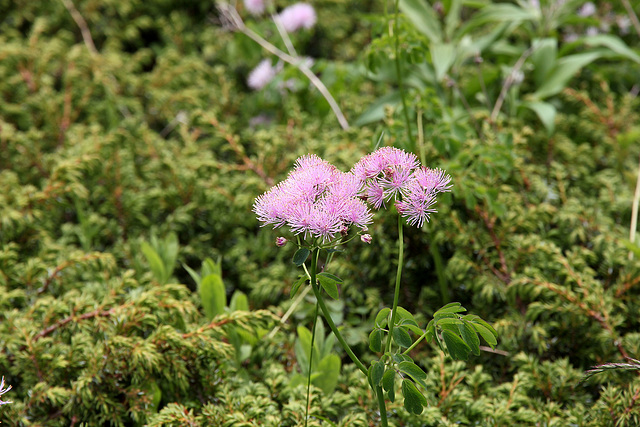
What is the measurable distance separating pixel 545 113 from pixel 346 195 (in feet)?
5.02

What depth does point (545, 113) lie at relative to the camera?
2217mm

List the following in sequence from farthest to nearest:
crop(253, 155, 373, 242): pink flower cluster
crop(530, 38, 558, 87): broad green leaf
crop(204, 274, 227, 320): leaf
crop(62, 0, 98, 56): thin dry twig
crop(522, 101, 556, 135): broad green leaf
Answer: crop(62, 0, 98, 56): thin dry twig < crop(530, 38, 558, 87): broad green leaf < crop(522, 101, 556, 135): broad green leaf < crop(204, 274, 227, 320): leaf < crop(253, 155, 373, 242): pink flower cluster

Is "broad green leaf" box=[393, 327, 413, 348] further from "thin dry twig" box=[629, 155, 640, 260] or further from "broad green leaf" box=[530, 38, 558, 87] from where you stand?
"broad green leaf" box=[530, 38, 558, 87]

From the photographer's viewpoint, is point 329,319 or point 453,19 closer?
point 329,319

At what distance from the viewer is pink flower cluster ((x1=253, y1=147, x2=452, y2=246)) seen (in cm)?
99

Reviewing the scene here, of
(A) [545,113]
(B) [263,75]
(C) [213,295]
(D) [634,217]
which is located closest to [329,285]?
(C) [213,295]

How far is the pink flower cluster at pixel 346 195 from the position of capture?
99cm

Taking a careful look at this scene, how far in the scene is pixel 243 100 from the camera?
112 inches

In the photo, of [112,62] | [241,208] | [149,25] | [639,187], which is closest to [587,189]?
[639,187]

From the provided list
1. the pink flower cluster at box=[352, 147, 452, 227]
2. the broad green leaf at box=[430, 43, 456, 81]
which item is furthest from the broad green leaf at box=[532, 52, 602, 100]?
the pink flower cluster at box=[352, 147, 452, 227]

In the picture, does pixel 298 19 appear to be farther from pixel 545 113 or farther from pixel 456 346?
pixel 456 346

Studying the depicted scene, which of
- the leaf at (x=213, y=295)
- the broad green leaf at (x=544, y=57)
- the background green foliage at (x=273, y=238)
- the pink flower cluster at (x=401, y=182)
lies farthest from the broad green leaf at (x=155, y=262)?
the broad green leaf at (x=544, y=57)

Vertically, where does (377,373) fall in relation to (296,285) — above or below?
below

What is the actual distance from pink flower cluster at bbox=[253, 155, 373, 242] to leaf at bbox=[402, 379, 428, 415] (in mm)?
301
